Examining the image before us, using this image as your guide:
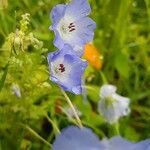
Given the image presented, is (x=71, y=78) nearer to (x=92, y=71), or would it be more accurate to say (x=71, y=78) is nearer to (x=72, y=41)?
(x=72, y=41)

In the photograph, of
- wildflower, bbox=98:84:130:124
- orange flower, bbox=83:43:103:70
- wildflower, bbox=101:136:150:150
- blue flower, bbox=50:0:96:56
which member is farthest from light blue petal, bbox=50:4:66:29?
orange flower, bbox=83:43:103:70

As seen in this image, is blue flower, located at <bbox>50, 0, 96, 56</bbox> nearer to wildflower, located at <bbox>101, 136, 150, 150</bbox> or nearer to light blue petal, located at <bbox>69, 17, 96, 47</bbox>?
light blue petal, located at <bbox>69, 17, 96, 47</bbox>

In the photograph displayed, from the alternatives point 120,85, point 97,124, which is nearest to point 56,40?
point 97,124

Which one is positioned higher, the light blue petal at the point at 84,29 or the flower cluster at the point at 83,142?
the light blue petal at the point at 84,29

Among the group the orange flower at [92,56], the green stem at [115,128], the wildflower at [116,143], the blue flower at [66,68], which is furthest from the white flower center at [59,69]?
the orange flower at [92,56]

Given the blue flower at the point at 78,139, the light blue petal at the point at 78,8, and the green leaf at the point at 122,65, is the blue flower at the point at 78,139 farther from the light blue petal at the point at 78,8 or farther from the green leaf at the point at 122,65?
the green leaf at the point at 122,65

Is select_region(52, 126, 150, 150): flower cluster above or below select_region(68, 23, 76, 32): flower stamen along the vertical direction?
below

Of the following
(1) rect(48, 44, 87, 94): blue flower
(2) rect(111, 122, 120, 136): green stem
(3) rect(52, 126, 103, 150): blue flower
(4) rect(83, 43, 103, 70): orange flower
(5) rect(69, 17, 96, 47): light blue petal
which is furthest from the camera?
(4) rect(83, 43, 103, 70): orange flower

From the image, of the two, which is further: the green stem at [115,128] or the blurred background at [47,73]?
the green stem at [115,128]
